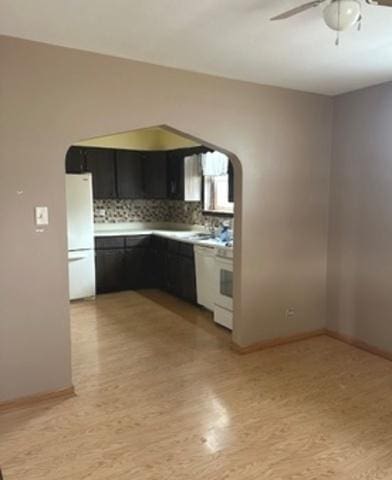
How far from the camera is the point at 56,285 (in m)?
2.98

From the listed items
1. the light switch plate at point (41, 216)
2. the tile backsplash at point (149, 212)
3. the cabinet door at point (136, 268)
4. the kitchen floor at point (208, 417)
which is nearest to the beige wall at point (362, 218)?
the kitchen floor at point (208, 417)

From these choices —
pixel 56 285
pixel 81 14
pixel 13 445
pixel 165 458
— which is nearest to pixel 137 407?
pixel 165 458

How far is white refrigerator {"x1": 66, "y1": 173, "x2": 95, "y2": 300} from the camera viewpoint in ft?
18.2

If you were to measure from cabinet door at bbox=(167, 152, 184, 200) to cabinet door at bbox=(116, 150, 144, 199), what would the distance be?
46cm

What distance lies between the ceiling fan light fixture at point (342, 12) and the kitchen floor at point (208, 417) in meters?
2.35

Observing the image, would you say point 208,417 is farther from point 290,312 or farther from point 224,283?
point 224,283

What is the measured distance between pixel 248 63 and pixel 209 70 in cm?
35

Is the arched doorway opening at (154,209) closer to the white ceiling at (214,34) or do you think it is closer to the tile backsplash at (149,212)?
the tile backsplash at (149,212)

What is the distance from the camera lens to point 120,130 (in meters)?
3.12

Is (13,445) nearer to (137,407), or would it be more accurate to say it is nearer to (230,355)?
(137,407)

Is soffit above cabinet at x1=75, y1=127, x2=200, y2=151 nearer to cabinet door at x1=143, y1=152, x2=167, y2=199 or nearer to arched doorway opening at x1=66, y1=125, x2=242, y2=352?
arched doorway opening at x1=66, y1=125, x2=242, y2=352

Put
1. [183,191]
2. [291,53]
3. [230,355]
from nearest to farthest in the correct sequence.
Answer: [291,53]
[230,355]
[183,191]

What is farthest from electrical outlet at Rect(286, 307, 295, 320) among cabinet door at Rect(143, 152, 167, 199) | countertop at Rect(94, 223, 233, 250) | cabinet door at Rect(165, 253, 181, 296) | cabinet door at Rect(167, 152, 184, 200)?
cabinet door at Rect(143, 152, 167, 199)

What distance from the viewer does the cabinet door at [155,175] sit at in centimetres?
655
